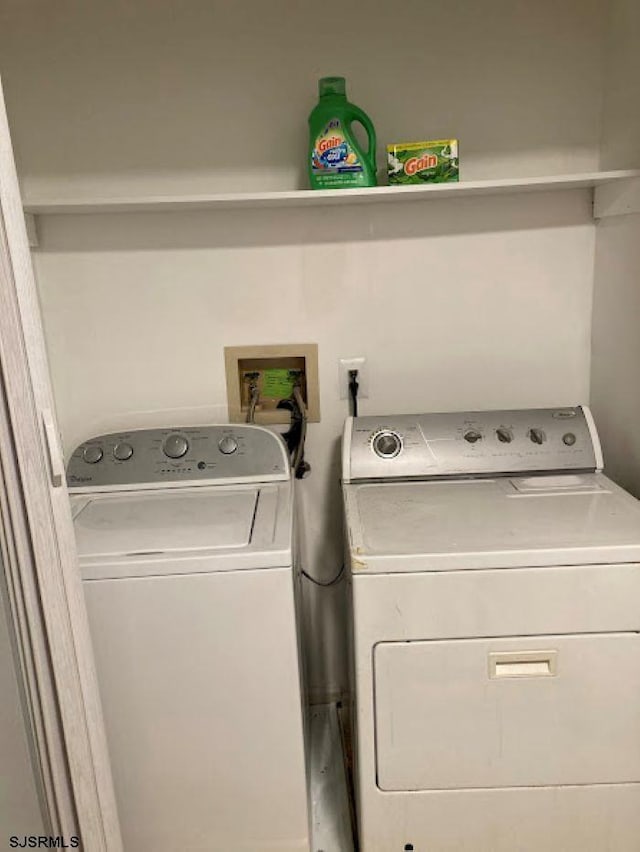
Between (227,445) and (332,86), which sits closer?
(332,86)

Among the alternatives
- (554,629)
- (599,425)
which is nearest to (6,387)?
(554,629)

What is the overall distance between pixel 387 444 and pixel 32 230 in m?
1.09

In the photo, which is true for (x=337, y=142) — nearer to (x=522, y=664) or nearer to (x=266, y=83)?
(x=266, y=83)

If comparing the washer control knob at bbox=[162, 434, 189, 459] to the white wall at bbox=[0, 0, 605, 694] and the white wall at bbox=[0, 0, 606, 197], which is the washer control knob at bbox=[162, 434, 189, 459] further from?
the white wall at bbox=[0, 0, 606, 197]

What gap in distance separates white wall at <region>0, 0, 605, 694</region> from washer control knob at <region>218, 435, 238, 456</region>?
0.65 feet

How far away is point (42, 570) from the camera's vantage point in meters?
1.02

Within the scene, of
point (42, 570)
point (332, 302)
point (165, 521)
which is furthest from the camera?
point (332, 302)

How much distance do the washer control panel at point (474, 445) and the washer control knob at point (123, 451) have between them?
22.3 inches

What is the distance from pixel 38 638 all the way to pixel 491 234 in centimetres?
148

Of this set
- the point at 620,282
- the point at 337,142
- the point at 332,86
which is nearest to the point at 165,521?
the point at 337,142

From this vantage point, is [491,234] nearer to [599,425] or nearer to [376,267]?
[376,267]

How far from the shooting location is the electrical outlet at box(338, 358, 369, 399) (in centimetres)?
186

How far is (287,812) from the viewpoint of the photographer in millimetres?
1341

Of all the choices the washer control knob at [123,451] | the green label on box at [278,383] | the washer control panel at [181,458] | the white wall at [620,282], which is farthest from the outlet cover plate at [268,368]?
the white wall at [620,282]
